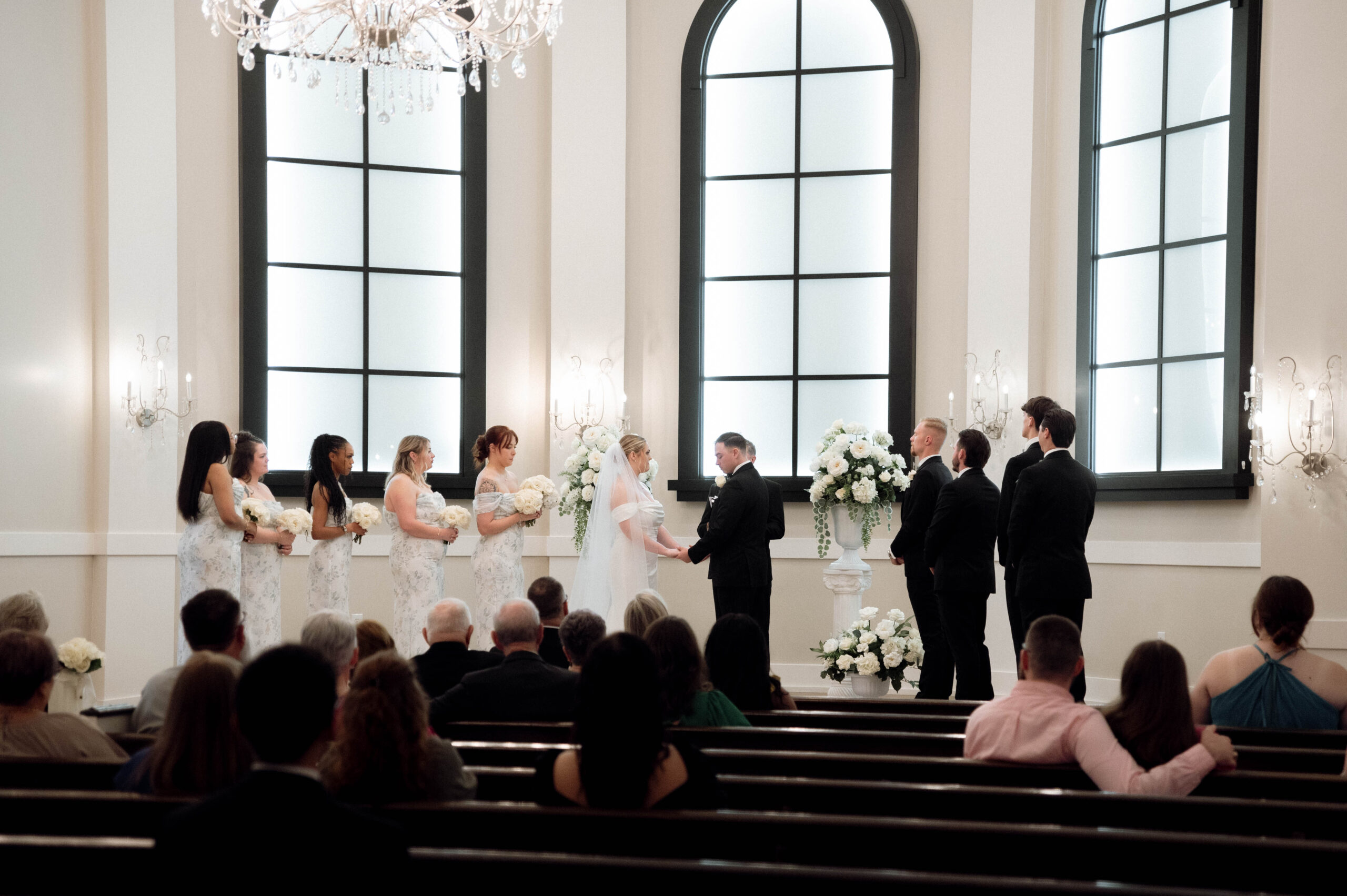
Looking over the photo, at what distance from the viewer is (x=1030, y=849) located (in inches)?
88.5

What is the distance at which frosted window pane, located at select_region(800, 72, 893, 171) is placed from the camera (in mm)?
9445

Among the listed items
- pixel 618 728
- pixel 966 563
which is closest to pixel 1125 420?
pixel 966 563

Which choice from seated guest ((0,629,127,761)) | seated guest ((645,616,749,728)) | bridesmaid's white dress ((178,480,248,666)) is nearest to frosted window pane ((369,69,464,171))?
bridesmaid's white dress ((178,480,248,666))

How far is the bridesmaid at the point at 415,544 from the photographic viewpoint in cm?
732

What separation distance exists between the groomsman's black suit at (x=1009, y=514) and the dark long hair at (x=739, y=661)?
9.03 feet

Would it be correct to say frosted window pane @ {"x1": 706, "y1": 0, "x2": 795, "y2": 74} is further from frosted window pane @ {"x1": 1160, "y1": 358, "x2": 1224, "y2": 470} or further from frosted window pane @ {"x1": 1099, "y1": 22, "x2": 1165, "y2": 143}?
frosted window pane @ {"x1": 1160, "y1": 358, "x2": 1224, "y2": 470}

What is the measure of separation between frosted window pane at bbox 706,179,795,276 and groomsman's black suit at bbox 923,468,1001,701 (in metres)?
3.36

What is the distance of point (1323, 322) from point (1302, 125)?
44.3 inches

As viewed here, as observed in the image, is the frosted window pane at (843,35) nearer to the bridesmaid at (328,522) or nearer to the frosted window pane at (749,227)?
the frosted window pane at (749,227)

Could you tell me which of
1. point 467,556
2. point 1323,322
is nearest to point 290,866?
point 1323,322

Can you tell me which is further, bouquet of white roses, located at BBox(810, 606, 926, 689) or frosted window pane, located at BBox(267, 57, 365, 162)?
frosted window pane, located at BBox(267, 57, 365, 162)

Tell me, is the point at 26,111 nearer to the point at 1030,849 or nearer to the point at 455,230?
the point at 455,230

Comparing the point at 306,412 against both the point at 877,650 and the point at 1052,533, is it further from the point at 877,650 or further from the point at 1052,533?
the point at 1052,533

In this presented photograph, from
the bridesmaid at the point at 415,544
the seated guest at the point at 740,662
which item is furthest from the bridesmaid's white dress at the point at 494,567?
the seated guest at the point at 740,662
